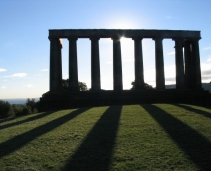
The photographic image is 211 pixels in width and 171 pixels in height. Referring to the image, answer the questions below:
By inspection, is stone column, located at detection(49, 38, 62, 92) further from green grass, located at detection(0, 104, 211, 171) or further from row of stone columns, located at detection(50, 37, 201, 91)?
green grass, located at detection(0, 104, 211, 171)

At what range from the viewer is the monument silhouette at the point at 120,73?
44219 millimetres

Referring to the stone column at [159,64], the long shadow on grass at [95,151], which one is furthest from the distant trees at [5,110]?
the long shadow on grass at [95,151]

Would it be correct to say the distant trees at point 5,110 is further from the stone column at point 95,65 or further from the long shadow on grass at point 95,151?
the long shadow on grass at point 95,151

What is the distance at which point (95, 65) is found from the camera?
161 ft

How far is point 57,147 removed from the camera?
14109mm

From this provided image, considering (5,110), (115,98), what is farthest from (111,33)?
(5,110)

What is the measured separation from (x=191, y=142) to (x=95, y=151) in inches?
221

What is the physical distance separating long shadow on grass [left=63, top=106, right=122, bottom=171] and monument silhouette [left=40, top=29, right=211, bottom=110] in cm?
2564

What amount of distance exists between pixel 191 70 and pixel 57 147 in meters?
46.9

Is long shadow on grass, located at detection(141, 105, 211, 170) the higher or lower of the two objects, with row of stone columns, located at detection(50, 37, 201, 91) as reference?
lower

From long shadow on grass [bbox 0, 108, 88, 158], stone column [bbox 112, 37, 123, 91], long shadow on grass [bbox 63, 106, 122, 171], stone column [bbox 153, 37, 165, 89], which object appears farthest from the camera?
stone column [bbox 153, 37, 165, 89]

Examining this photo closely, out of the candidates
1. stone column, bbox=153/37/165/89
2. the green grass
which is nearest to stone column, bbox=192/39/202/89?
stone column, bbox=153/37/165/89

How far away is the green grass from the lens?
1145 centimetres

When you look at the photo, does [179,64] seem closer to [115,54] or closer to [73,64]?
[115,54]
